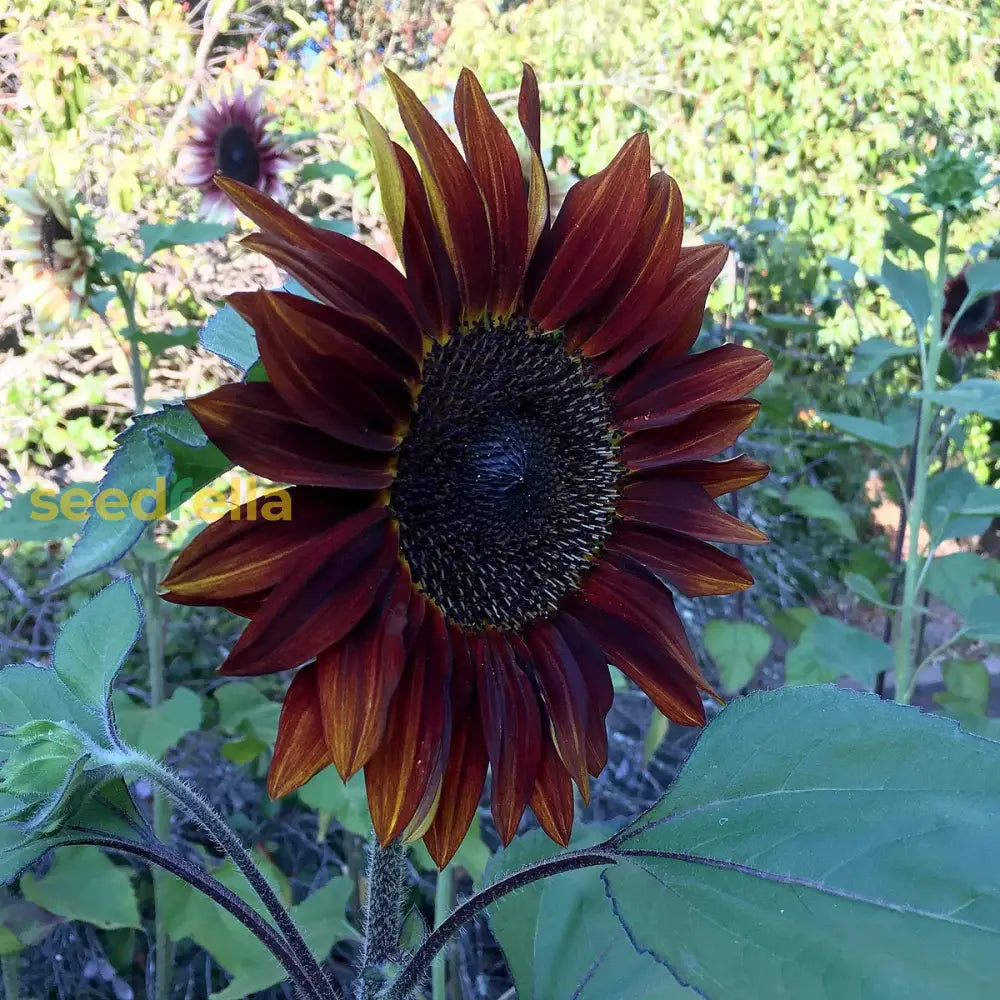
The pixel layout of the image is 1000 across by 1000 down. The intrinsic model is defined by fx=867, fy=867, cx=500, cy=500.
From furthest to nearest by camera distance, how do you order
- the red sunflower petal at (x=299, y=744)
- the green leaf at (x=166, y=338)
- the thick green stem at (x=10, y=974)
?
the green leaf at (x=166, y=338), the thick green stem at (x=10, y=974), the red sunflower petal at (x=299, y=744)

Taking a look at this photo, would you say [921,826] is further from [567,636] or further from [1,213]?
[1,213]

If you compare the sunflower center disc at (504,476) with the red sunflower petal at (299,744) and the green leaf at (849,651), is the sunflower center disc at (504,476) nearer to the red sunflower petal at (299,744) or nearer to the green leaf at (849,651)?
the red sunflower petal at (299,744)

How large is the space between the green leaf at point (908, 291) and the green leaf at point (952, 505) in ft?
0.81

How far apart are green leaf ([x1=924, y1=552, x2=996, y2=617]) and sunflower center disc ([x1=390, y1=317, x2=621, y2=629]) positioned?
96 cm

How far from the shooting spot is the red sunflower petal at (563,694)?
487 mm

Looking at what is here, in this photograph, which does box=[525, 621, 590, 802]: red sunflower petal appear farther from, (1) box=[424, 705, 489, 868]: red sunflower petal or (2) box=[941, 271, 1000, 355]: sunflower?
(2) box=[941, 271, 1000, 355]: sunflower

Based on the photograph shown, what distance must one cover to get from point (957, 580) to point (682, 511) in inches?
39.3

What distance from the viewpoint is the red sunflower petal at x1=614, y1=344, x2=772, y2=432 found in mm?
522

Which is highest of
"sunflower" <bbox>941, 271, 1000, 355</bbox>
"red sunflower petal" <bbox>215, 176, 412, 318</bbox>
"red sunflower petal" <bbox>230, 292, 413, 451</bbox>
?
"sunflower" <bbox>941, 271, 1000, 355</bbox>

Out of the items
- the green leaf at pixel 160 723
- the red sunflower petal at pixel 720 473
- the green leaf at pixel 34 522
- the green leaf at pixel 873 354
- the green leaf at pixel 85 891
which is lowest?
the green leaf at pixel 85 891

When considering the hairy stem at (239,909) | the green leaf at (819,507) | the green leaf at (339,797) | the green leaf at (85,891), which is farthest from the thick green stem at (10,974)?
the green leaf at (819,507)

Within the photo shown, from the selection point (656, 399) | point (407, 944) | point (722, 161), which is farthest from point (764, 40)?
point (407, 944)

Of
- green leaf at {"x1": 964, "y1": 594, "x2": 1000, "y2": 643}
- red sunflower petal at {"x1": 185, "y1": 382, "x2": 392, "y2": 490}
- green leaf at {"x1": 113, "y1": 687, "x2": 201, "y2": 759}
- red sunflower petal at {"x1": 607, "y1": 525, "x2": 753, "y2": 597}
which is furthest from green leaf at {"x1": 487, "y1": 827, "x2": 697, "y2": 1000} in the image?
green leaf at {"x1": 964, "y1": 594, "x2": 1000, "y2": 643}

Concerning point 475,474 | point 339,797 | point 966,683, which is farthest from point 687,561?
point 966,683
